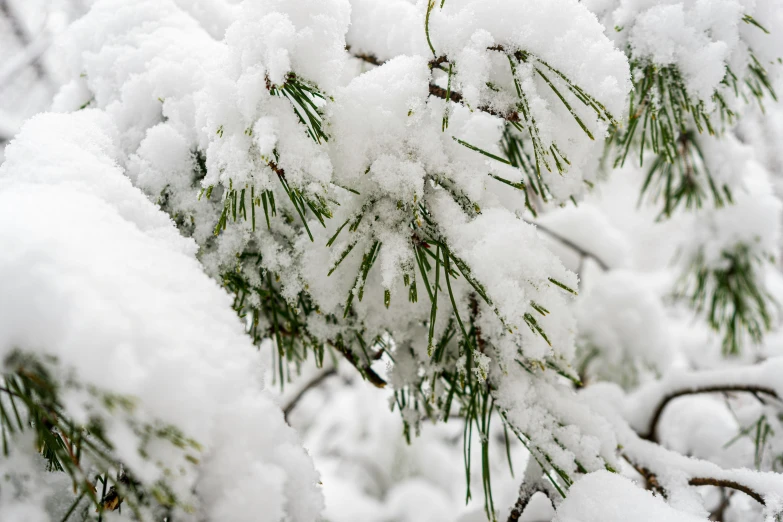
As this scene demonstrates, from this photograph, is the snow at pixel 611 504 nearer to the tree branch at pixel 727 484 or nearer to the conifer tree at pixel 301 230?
the conifer tree at pixel 301 230

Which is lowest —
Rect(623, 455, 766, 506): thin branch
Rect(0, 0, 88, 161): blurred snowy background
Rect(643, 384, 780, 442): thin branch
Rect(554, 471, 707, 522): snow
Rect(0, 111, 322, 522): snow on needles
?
Rect(0, 111, 322, 522): snow on needles

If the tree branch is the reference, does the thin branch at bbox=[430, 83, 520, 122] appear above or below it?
above

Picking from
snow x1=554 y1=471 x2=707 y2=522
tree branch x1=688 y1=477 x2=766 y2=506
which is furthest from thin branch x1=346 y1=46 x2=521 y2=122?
tree branch x1=688 y1=477 x2=766 y2=506

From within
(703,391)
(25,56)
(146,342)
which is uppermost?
(25,56)

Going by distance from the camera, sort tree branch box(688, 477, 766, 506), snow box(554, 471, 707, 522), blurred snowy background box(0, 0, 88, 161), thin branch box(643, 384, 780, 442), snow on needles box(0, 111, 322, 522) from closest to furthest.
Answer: snow on needles box(0, 111, 322, 522), snow box(554, 471, 707, 522), tree branch box(688, 477, 766, 506), thin branch box(643, 384, 780, 442), blurred snowy background box(0, 0, 88, 161)

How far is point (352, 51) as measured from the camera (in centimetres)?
75

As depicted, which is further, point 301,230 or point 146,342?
point 301,230

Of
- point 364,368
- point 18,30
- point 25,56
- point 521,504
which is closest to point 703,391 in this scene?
point 521,504

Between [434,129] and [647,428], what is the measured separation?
36.6 inches

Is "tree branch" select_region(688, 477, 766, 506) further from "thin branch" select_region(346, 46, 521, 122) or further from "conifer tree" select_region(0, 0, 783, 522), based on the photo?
"thin branch" select_region(346, 46, 521, 122)

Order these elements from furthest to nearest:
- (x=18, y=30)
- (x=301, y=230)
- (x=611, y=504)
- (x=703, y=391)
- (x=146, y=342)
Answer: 1. (x=18, y=30)
2. (x=703, y=391)
3. (x=301, y=230)
4. (x=611, y=504)
5. (x=146, y=342)

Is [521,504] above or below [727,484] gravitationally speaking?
below

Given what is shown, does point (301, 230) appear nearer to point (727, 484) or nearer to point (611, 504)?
point (611, 504)

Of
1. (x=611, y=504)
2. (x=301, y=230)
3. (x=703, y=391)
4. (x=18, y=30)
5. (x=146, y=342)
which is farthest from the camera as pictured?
(x=18, y=30)
